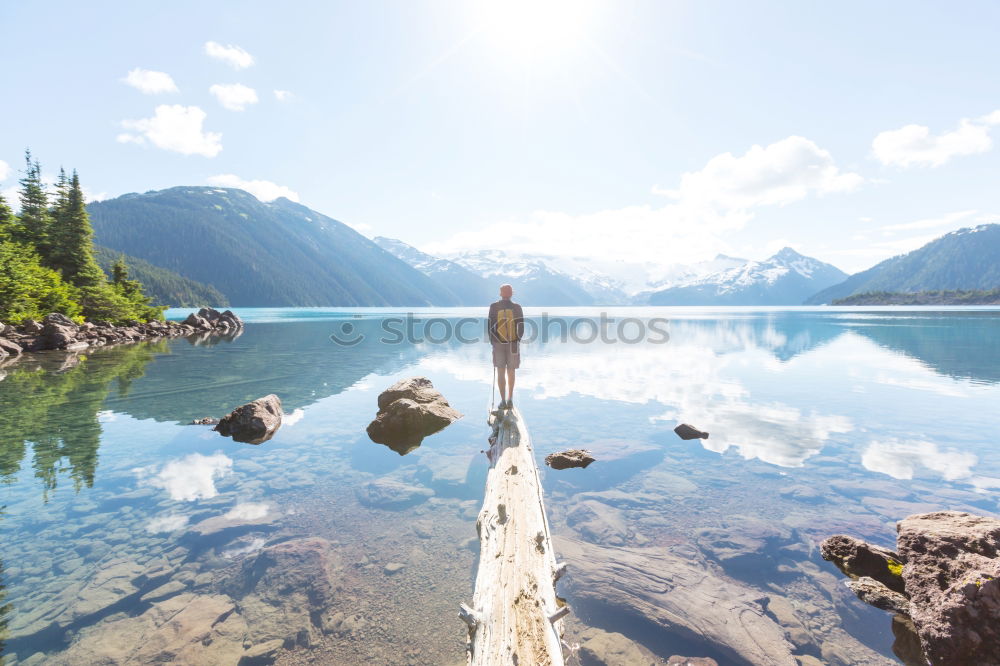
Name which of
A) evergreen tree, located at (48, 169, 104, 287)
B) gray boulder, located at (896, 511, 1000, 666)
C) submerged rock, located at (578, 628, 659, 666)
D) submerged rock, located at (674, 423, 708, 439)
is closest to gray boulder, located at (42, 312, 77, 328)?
evergreen tree, located at (48, 169, 104, 287)

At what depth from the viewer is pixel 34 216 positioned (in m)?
48.7

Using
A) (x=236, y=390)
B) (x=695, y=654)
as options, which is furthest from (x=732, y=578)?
(x=236, y=390)

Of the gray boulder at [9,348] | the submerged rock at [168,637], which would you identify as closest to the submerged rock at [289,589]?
the submerged rock at [168,637]

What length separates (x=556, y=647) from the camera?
160 inches

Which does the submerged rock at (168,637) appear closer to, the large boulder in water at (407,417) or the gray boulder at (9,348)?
the large boulder in water at (407,417)

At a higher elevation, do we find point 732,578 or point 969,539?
point 969,539

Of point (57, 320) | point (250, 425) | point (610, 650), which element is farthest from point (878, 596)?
point (57, 320)

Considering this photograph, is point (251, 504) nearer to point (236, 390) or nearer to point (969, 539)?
point (969, 539)

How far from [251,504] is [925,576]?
12285 millimetres

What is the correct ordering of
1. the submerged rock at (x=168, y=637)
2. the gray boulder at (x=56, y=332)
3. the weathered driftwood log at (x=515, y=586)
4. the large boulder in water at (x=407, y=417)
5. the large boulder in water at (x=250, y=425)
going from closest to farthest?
the weathered driftwood log at (x=515, y=586) < the submerged rock at (x=168, y=637) < the large boulder in water at (x=250, y=425) < the large boulder in water at (x=407, y=417) < the gray boulder at (x=56, y=332)

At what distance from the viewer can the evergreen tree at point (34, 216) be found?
1825 inches

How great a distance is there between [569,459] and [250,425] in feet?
35.1

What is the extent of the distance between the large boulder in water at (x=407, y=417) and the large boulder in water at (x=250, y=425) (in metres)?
3.41

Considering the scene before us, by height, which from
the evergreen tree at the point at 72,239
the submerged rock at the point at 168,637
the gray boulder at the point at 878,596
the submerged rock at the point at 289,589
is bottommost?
the gray boulder at the point at 878,596
